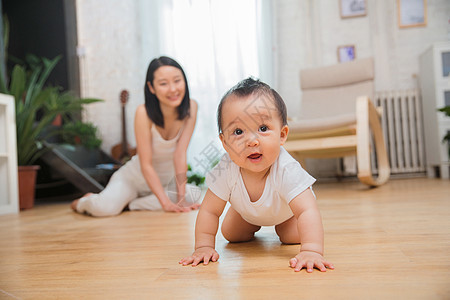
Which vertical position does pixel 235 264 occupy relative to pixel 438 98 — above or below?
below

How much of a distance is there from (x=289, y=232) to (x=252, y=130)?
1.05 ft

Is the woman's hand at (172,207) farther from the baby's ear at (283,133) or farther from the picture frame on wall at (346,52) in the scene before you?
the picture frame on wall at (346,52)

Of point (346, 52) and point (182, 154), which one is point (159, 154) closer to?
point (182, 154)

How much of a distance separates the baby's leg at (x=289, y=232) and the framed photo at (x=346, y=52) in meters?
2.87

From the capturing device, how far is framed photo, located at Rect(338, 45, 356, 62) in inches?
137

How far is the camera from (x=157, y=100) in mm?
1979

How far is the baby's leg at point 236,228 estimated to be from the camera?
1.02 m

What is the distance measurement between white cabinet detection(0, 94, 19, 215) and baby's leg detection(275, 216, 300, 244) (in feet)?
6.61

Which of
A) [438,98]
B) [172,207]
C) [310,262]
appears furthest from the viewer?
[438,98]

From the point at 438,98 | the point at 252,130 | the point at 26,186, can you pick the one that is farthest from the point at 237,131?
the point at 438,98

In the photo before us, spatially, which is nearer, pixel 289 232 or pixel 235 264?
pixel 235 264

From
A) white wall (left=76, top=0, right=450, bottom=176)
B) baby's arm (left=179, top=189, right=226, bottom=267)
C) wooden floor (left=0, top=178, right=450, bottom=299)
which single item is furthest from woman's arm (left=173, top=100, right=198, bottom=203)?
white wall (left=76, top=0, right=450, bottom=176)

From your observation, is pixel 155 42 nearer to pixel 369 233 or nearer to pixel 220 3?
pixel 220 3

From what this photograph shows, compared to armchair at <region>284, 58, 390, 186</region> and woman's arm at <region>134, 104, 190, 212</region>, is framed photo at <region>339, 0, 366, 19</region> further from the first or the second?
woman's arm at <region>134, 104, 190, 212</region>
